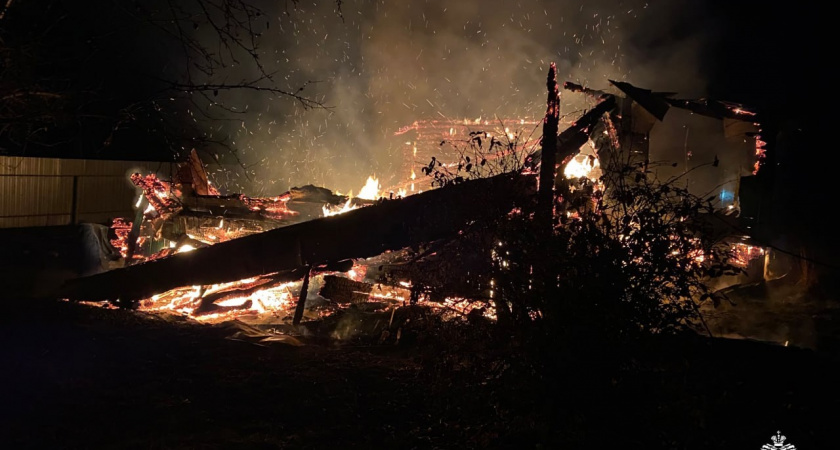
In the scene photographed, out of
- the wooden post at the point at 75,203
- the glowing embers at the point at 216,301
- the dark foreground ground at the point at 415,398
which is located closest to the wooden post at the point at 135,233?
the glowing embers at the point at 216,301

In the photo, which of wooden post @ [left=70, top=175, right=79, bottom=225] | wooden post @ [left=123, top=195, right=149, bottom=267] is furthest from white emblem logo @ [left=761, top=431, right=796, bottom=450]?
wooden post @ [left=70, top=175, right=79, bottom=225]

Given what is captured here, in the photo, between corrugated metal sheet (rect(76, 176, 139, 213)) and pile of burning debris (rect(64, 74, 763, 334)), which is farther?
corrugated metal sheet (rect(76, 176, 139, 213))

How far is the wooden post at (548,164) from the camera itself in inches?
172

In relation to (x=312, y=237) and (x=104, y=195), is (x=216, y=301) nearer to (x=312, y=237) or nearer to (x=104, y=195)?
(x=312, y=237)

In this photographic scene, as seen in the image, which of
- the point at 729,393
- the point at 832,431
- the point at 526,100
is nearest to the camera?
the point at 729,393

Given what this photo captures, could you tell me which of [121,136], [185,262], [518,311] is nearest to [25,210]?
[121,136]

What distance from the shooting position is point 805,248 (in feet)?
Result: 37.6

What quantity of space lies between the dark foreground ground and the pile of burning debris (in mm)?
873

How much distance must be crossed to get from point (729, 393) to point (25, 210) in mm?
23115

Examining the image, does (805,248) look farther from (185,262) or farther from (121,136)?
(121,136)

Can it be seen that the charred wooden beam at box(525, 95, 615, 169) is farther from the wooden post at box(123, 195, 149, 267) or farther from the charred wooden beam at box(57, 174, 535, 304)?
the wooden post at box(123, 195, 149, 267)

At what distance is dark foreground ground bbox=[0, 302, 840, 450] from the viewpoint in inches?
146

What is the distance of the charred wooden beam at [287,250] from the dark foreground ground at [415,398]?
1614 mm

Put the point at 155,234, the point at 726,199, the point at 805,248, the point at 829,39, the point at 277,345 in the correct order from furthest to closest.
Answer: the point at 726,199 < the point at 829,39 < the point at 155,234 < the point at 805,248 < the point at 277,345
